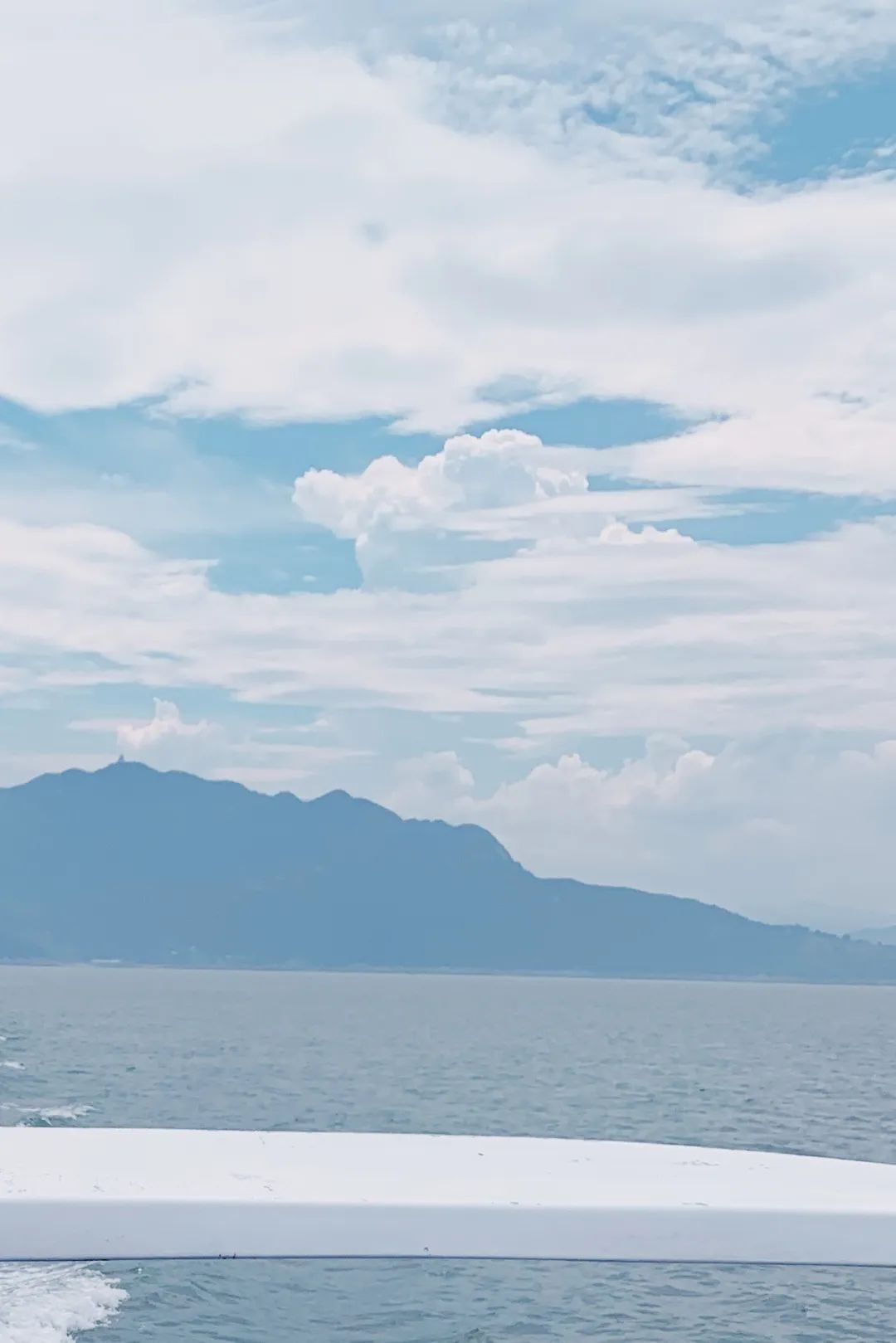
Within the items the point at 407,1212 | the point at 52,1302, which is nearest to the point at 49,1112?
the point at 52,1302

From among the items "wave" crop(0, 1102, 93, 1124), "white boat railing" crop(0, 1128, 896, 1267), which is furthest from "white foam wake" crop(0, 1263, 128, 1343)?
"wave" crop(0, 1102, 93, 1124)

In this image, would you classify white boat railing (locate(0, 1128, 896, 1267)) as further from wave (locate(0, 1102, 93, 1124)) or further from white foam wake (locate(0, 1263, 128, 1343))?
wave (locate(0, 1102, 93, 1124))

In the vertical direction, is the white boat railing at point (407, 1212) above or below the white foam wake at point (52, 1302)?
above

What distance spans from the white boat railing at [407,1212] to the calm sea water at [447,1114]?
1561 centimetres

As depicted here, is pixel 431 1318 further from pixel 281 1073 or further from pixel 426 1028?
pixel 426 1028

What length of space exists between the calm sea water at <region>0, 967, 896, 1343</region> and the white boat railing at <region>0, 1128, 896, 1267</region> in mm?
15610

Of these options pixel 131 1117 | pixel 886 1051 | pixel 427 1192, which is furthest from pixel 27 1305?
pixel 886 1051

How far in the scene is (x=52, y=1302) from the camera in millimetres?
24609

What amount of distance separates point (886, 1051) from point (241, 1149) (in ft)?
402

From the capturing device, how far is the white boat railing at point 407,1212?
26.3ft

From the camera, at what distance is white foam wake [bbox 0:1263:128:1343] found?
896 inches

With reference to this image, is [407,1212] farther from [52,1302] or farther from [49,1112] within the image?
[49,1112]

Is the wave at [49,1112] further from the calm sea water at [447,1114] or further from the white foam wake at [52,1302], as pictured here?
the white foam wake at [52,1302]

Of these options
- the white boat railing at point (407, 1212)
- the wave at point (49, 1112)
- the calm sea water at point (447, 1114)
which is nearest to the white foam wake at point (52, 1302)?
the calm sea water at point (447, 1114)
